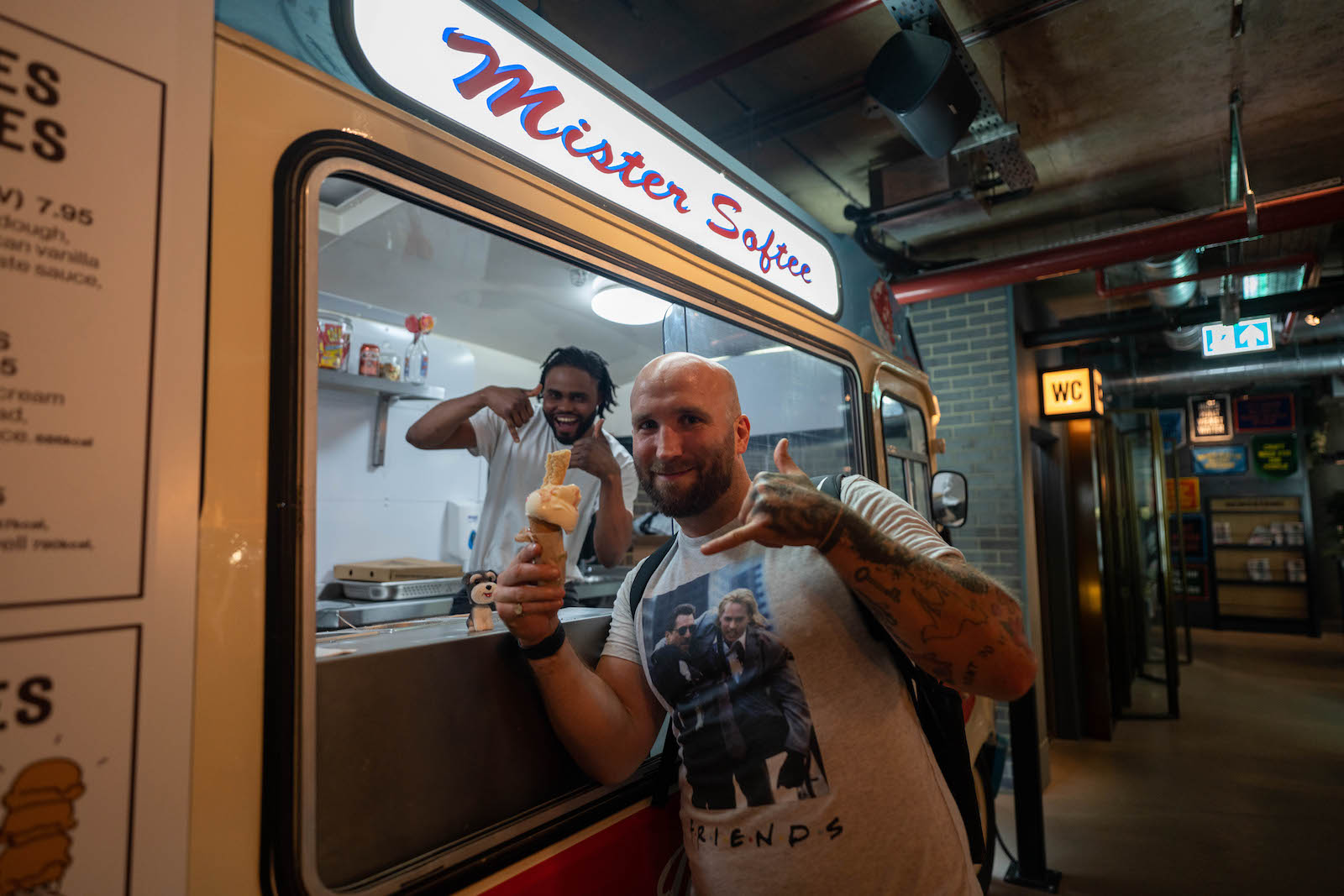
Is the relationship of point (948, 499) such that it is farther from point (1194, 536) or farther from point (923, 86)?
point (1194, 536)

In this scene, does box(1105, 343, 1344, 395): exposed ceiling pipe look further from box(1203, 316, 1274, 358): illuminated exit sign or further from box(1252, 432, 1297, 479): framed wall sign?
box(1252, 432, 1297, 479): framed wall sign

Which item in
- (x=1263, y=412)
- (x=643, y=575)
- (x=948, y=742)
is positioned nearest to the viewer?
(x=948, y=742)

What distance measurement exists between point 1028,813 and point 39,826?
4.26 meters

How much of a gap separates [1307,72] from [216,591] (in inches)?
215

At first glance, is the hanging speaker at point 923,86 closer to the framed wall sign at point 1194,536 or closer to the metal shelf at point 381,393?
the metal shelf at point 381,393

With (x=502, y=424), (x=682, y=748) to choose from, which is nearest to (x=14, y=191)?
(x=682, y=748)

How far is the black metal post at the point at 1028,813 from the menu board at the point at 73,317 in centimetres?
397

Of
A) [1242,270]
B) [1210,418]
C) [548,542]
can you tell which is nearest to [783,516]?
[548,542]

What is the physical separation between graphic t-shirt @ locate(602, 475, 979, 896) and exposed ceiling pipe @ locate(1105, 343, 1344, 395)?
29.9 ft

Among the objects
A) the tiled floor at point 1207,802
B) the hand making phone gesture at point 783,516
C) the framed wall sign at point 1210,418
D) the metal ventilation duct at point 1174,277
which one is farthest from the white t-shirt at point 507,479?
the framed wall sign at point 1210,418

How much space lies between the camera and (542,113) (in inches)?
56.7

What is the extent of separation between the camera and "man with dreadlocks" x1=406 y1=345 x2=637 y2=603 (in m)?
2.52

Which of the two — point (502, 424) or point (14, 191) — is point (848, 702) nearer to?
point (14, 191)

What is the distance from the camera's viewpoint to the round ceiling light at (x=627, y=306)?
3285 mm
